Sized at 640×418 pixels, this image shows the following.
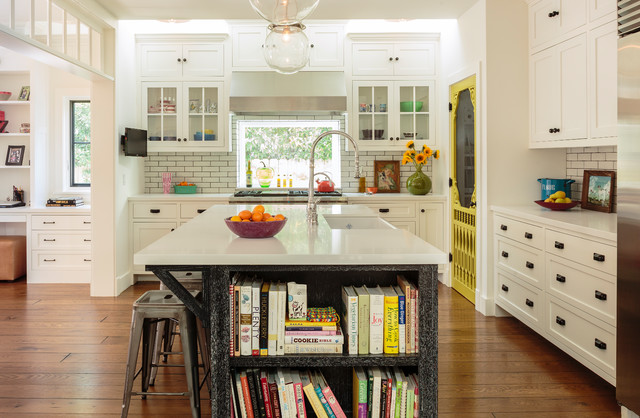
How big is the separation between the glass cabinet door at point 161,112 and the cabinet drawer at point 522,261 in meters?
3.71

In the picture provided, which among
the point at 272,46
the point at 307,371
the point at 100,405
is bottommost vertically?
the point at 100,405

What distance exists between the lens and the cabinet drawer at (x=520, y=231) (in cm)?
Answer: 357

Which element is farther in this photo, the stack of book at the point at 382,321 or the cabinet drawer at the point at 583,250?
the cabinet drawer at the point at 583,250

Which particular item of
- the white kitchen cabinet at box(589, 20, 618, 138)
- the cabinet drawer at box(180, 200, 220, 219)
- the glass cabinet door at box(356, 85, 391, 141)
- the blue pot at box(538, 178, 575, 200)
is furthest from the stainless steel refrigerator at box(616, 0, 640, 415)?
the cabinet drawer at box(180, 200, 220, 219)

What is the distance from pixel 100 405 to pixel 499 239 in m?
3.18

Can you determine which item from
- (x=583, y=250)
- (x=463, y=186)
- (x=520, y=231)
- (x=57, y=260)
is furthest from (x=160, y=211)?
(x=583, y=250)

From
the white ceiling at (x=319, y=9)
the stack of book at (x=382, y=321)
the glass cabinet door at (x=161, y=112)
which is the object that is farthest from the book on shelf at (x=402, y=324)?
the glass cabinet door at (x=161, y=112)

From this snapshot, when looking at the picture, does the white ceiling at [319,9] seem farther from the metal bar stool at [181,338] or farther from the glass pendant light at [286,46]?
the metal bar stool at [181,338]

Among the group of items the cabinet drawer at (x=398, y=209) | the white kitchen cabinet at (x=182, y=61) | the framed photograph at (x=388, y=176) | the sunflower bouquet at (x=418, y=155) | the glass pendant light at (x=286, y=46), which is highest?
the white kitchen cabinet at (x=182, y=61)

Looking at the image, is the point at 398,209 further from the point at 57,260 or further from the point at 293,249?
the point at 57,260

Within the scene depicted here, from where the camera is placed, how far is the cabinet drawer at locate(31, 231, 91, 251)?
18.2 ft

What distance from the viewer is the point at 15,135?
584 centimetres

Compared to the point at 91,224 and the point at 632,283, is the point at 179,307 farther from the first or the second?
the point at 91,224

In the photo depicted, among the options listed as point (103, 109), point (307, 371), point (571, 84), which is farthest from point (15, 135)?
point (571, 84)
